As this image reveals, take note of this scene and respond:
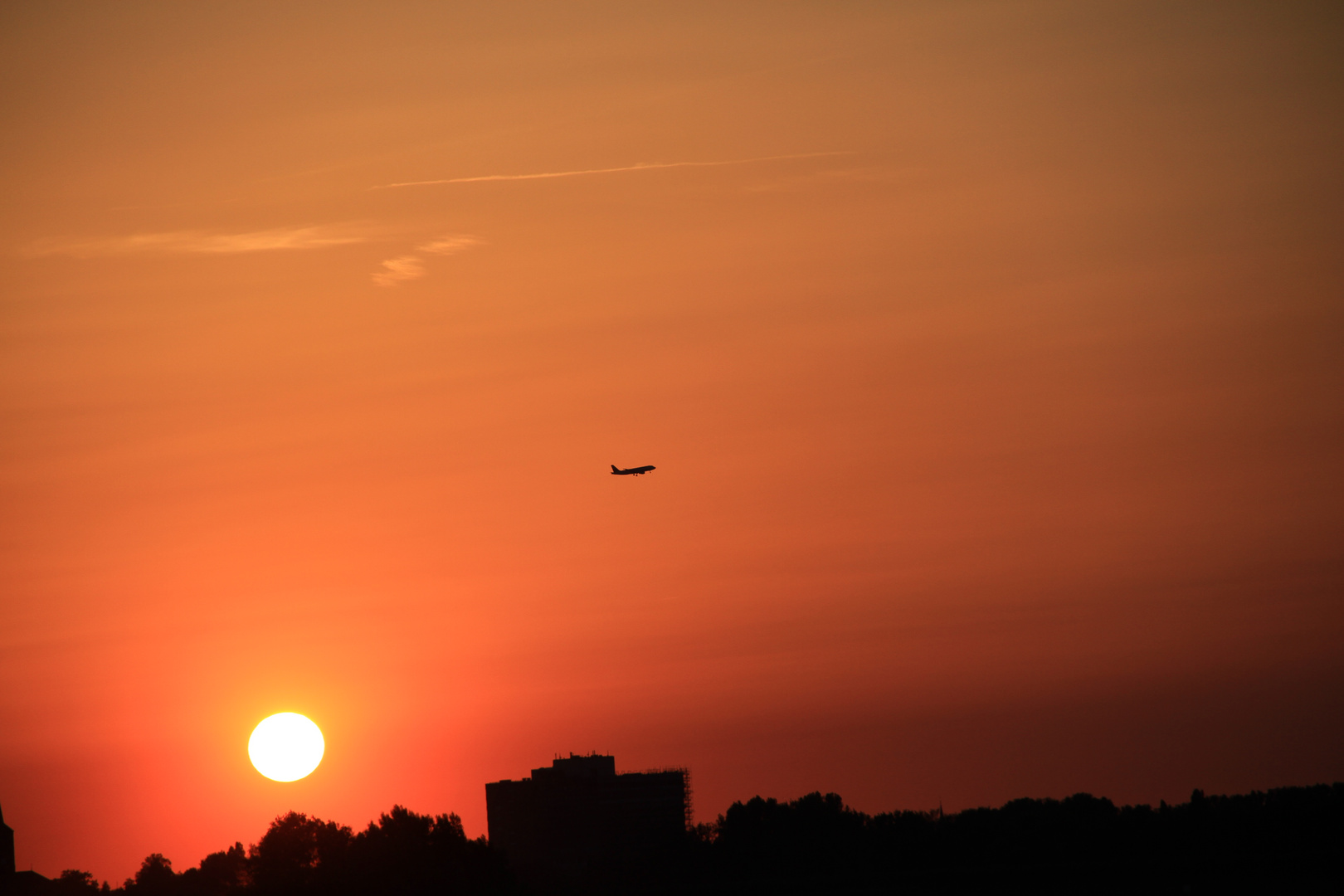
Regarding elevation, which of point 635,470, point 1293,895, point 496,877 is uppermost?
point 635,470

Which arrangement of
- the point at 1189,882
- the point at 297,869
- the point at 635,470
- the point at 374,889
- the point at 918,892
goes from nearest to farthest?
the point at 374,889 < the point at 297,869 < the point at 635,470 < the point at 1189,882 < the point at 918,892

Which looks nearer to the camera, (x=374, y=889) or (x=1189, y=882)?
(x=374, y=889)

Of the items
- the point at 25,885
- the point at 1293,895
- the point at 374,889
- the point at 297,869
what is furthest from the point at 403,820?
the point at 1293,895

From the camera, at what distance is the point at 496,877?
15012cm

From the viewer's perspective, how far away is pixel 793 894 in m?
176

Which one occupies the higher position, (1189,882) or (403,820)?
(403,820)

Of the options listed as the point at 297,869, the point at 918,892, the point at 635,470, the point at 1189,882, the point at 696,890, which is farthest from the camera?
the point at 696,890

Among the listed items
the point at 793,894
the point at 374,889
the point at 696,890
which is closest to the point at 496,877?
the point at 374,889

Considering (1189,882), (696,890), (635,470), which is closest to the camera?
(635,470)

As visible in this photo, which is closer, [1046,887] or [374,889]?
[374,889]

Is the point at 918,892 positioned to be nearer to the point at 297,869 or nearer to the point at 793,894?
the point at 793,894

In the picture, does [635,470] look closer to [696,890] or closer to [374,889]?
[374,889]

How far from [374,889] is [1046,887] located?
8829 cm

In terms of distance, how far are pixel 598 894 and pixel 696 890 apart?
1425 cm
